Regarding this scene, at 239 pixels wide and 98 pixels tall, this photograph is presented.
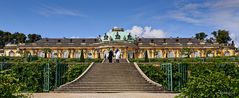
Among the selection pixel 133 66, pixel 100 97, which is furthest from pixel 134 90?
pixel 133 66

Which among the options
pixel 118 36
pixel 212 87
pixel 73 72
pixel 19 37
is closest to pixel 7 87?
pixel 212 87

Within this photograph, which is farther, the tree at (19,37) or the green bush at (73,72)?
the tree at (19,37)

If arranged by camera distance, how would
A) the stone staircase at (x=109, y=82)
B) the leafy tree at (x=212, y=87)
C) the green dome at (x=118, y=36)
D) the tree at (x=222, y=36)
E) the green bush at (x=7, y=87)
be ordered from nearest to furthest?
the green bush at (x=7, y=87)
the leafy tree at (x=212, y=87)
the stone staircase at (x=109, y=82)
the green dome at (x=118, y=36)
the tree at (x=222, y=36)

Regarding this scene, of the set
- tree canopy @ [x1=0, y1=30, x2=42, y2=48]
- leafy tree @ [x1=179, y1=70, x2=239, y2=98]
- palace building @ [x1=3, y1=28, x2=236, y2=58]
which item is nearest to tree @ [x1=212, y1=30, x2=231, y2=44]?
palace building @ [x1=3, y1=28, x2=236, y2=58]

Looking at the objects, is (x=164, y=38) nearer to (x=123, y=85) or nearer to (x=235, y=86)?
(x=123, y=85)

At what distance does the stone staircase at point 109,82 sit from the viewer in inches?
899

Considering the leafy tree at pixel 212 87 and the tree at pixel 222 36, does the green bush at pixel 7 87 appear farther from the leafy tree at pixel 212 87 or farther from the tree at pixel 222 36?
the tree at pixel 222 36

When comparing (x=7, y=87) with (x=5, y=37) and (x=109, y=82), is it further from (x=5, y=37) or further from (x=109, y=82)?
(x=5, y=37)

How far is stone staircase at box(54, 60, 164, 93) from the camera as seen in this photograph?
2283cm

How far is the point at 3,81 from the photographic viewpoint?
10.2 metres

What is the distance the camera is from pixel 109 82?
80.9ft

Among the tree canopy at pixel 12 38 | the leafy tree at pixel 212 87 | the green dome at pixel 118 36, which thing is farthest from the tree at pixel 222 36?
the leafy tree at pixel 212 87

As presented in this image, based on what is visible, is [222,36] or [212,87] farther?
[222,36]

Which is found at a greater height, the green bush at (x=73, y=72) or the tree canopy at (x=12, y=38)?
the tree canopy at (x=12, y=38)
